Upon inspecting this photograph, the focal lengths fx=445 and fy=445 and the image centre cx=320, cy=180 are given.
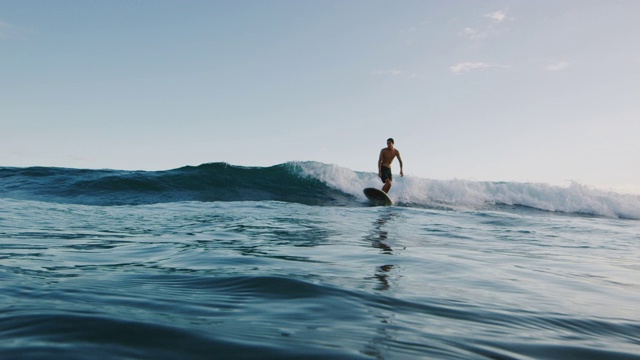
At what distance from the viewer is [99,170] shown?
62.7 ft

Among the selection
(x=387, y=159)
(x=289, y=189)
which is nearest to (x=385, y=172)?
Result: (x=387, y=159)

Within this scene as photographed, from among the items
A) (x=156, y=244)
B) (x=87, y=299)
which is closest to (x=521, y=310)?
(x=87, y=299)

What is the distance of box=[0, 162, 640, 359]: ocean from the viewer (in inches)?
62.1

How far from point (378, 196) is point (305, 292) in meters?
12.8

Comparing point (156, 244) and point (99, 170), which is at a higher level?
point (99, 170)

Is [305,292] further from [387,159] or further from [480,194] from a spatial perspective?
[480,194]

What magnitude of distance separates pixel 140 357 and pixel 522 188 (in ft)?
71.9

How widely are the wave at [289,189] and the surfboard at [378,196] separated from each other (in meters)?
0.52

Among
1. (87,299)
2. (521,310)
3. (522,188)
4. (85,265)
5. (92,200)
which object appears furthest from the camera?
(522,188)

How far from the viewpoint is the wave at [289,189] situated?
14.5 meters

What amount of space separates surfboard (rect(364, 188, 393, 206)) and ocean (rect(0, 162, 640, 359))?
26.2 feet

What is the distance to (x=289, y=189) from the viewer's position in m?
17.8

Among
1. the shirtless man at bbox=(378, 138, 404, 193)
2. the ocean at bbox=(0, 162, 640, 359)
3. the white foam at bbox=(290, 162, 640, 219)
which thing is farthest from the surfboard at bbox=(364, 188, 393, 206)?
the ocean at bbox=(0, 162, 640, 359)

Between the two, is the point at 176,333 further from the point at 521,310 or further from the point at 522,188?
the point at 522,188
